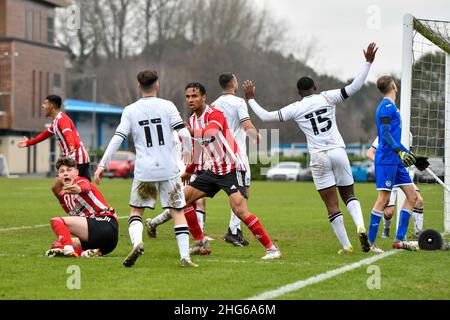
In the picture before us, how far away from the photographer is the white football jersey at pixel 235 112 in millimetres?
12477

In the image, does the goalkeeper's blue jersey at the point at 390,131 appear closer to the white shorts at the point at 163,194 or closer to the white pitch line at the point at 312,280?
the white pitch line at the point at 312,280

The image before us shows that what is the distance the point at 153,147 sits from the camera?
9555mm

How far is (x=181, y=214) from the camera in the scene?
384 inches

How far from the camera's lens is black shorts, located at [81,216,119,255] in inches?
415

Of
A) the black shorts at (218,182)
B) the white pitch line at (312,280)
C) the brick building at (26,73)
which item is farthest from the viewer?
the brick building at (26,73)

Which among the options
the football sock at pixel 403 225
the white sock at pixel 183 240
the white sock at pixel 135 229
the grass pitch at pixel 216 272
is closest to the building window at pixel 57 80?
the grass pitch at pixel 216 272

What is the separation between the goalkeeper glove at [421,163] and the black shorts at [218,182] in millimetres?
2233

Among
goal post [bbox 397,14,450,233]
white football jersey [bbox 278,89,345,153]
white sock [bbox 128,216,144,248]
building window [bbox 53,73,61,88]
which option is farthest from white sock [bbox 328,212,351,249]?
building window [bbox 53,73,61,88]

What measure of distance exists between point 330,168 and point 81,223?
3144 millimetres

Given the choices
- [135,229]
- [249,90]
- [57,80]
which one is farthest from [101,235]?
[57,80]

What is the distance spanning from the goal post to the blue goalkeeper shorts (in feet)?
4.96
